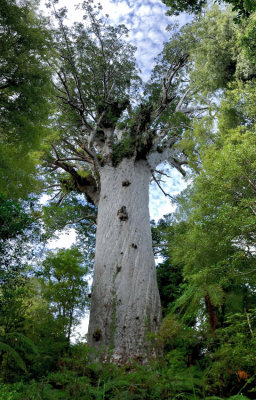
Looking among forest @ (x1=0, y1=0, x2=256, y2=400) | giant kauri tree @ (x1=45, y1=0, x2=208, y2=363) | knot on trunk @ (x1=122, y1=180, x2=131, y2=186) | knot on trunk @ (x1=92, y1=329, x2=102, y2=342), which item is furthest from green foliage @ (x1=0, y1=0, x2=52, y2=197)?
knot on trunk @ (x1=92, y1=329, x2=102, y2=342)

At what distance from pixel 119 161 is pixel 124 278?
3.93 m

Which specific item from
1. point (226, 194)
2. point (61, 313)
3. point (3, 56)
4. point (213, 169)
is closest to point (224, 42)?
point (213, 169)

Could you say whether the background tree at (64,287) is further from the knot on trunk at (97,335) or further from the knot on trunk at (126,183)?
the knot on trunk at (126,183)

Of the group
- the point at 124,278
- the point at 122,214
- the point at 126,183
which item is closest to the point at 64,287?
the point at 124,278

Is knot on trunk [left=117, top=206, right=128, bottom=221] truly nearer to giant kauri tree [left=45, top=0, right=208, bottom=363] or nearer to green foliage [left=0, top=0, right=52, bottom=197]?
giant kauri tree [left=45, top=0, right=208, bottom=363]

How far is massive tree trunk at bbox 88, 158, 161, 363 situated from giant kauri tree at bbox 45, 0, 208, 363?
0.06 ft

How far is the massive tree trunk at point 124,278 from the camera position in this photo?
4645mm

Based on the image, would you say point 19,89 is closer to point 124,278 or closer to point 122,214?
point 122,214

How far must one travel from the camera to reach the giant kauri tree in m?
4.94

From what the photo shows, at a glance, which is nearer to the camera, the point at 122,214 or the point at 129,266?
the point at 129,266

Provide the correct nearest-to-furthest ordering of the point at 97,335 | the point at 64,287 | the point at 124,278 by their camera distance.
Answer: the point at 97,335, the point at 124,278, the point at 64,287

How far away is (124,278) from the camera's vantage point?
536 centimetres

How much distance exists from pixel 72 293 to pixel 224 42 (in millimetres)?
9474

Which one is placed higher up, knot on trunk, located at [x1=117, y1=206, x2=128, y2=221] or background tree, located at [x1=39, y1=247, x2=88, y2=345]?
knot on trunk, located at [x1=117, y1=206, x2=128, y2=221]
